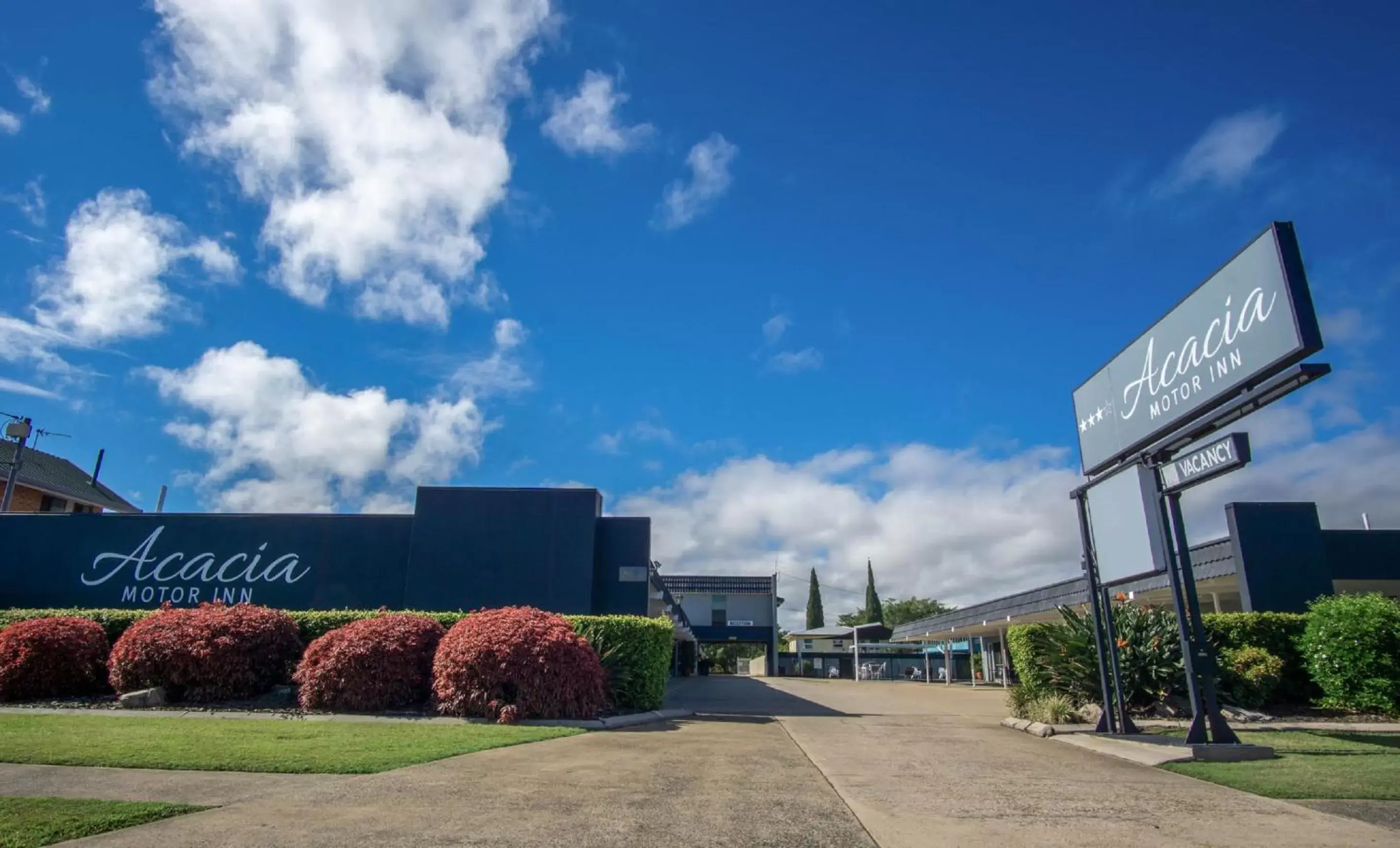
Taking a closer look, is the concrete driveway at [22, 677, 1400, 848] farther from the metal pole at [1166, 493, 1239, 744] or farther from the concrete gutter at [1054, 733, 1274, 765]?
the metal pole at [1166, 493, 1239, 744]

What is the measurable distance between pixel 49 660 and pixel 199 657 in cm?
347

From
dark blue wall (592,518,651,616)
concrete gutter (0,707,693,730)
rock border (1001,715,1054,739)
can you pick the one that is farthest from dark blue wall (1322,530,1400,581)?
concrete gutter (0,707,693,730)

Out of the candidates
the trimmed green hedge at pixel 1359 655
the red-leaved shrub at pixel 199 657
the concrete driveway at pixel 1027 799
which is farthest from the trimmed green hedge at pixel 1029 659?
the red-leaved shrub at pixel 199 657

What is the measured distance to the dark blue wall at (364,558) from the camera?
20.9 metres

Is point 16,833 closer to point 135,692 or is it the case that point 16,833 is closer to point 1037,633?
point 135,692

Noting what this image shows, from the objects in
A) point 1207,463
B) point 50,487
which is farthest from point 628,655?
point 50,487

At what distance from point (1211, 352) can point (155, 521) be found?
24946 millimetres

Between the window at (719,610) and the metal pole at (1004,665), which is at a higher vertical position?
the window at (719,610)

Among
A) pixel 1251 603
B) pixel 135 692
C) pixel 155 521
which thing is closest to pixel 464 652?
pixel 135 692

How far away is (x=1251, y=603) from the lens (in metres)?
17.9

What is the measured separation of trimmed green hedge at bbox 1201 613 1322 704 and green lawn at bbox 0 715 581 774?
38.5 ft

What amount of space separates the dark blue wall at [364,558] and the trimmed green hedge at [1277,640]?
12.9 m

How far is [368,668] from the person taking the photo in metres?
13.9

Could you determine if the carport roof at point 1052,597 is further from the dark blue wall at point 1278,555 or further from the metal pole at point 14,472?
the metal pole at point 14,472
